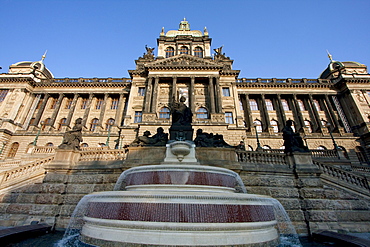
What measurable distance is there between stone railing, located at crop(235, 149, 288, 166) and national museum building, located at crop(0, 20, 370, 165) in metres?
13.0

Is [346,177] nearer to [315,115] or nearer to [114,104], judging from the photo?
[315,115]

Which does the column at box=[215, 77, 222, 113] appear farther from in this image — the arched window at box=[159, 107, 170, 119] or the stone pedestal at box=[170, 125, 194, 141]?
the stone pedestal at box=[170, 125, 194, 141]

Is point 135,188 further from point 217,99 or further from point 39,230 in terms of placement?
point 217,99

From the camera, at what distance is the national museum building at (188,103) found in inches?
971

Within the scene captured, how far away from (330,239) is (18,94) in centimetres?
4122

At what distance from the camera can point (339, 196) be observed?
7910mm

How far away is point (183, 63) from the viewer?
27.4 metres

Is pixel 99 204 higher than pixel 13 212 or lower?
higher

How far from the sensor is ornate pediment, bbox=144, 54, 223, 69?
86.9 ft

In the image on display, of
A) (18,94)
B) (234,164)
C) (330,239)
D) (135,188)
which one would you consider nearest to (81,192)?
(135,188)

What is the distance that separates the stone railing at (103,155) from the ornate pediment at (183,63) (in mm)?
20285

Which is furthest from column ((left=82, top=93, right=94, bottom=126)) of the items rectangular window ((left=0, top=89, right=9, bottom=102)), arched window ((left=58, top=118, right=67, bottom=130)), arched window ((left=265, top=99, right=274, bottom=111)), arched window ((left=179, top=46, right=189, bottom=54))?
arched window ((left=265, top=99, right=274, bottom=111))

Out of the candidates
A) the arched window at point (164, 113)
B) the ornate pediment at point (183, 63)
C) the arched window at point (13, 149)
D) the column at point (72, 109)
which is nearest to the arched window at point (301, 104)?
the ornate pediment at point (183, 63)

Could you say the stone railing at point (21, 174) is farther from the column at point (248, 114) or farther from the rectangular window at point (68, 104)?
the rectangular window at point (68, 104)
